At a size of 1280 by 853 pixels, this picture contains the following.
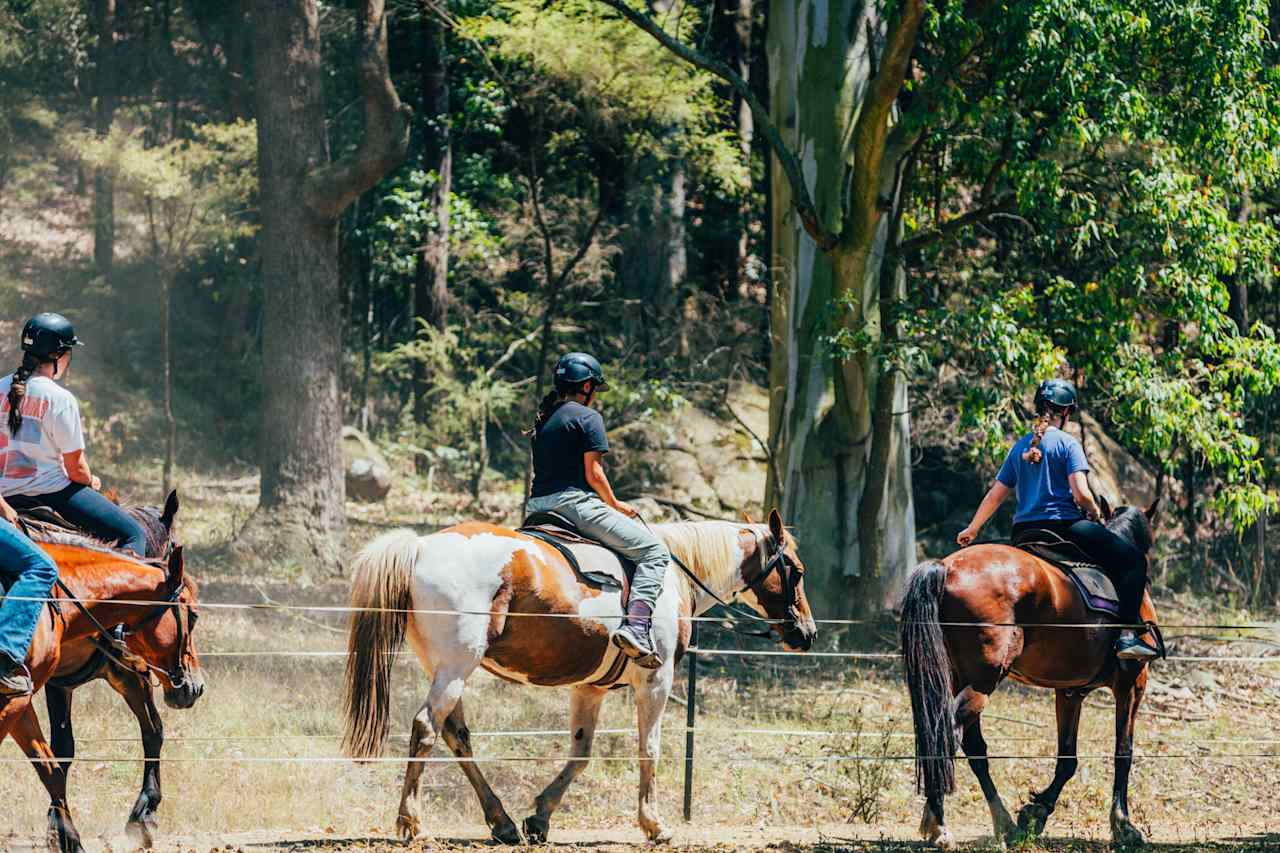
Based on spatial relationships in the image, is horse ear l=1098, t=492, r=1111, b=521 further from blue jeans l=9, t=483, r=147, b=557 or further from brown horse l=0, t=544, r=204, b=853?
blue jeans l=9, t=483, r=147, b=557

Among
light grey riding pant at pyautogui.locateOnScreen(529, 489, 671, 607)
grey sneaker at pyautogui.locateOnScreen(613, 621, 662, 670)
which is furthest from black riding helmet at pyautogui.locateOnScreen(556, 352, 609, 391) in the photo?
grey sneaker at pyautogui.locateOnScreen(613, 621, 662, 670)

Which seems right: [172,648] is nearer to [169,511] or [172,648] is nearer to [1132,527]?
[169,511]

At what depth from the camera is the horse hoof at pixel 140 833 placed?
803 centimetres

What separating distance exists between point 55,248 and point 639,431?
18.5m

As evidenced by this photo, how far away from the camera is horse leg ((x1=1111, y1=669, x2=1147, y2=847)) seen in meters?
9.23

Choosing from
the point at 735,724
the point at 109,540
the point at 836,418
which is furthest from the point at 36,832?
the point at 836,418

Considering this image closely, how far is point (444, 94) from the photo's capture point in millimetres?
26172

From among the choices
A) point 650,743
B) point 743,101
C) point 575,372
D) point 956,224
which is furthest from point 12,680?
point 743,101

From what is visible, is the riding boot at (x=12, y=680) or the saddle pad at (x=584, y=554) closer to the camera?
the riding boot at (x=12, y=680)

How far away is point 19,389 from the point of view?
7477mm

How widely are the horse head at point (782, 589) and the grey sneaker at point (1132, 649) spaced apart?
1978mm

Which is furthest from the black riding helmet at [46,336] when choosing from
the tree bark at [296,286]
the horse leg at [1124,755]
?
the tree bark at [296,286]

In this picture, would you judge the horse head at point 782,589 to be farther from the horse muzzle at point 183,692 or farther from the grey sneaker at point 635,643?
the horse muzzle at point 183,692

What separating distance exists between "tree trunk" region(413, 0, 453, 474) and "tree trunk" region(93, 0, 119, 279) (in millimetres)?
8208
